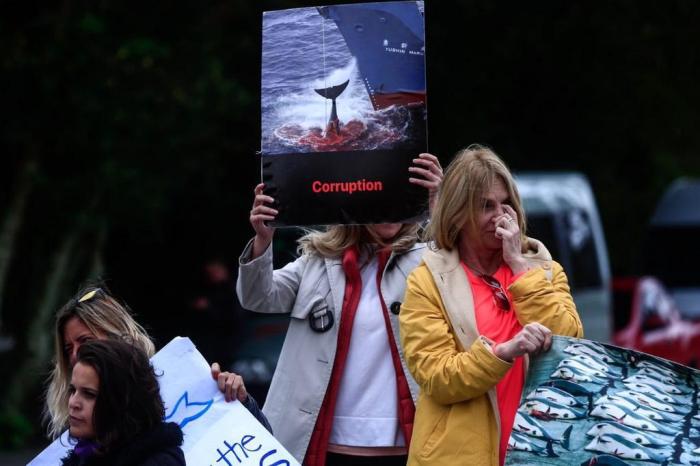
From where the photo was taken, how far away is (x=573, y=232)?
17.4 m

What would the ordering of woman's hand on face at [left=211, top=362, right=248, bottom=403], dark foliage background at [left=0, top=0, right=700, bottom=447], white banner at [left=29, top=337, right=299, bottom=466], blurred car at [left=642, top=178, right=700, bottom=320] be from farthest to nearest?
1. blurred car at [left=642, top=178, right=700, bottom=320]
2. dark foliage background at [left=0, top=0, right=700, bottom=447]
3. woman's hand on face at [left=211, top=362, right=248, bottom=403]
4. white banner at [left=29, top=337, right=299, bottom=466]

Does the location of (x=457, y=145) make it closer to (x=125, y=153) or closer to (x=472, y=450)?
(x=125, y=153)

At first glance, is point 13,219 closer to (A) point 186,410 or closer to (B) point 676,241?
(A) point 186,410

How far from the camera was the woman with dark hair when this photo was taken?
372 centimetres

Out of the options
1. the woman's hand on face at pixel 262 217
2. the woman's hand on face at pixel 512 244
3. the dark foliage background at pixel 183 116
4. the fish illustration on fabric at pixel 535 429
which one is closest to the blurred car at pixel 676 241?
the dark foliage background at pixel 183 116

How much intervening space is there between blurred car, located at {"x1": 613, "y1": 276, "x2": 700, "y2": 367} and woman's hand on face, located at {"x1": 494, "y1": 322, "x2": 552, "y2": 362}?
1073 centimetres

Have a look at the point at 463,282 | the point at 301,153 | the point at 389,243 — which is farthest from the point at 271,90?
the point at 463,282

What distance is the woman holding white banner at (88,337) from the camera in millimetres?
4496

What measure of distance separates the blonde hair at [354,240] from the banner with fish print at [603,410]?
973 millimetres

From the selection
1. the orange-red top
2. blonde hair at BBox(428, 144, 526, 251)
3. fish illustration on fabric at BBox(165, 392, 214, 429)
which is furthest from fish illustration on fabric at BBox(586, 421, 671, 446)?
fish illustration on fabric at BBox(165, 392, 214, 429)

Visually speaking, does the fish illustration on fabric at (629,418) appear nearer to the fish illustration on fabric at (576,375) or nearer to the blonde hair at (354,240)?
the fish illustration on fabric at (576,375)

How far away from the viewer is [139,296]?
1709 cm

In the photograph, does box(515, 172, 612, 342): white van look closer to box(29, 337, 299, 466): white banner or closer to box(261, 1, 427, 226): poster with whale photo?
box(261, 1, 427, 226): poster with whale photo

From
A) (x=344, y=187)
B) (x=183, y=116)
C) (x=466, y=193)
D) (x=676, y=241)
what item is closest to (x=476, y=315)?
(x=466, y=193)
